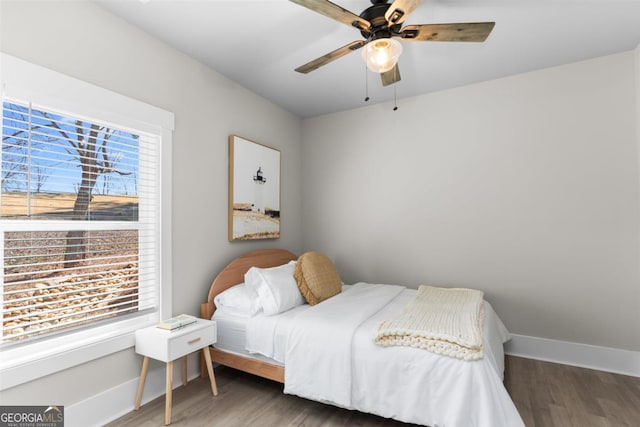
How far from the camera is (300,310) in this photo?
102 inches

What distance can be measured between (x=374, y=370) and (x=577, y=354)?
219 cm

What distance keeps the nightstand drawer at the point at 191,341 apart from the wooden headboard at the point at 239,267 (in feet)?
1.17

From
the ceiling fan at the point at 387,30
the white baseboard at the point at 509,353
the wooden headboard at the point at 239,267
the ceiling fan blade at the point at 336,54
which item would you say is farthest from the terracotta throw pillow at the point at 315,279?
the ceiling fan at the point at 387,30

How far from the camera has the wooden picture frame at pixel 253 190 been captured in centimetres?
313

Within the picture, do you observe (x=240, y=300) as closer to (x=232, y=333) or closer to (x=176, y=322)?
(x=232, y=333)

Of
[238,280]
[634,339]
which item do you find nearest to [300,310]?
[238,280]

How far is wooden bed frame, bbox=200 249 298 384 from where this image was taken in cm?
237

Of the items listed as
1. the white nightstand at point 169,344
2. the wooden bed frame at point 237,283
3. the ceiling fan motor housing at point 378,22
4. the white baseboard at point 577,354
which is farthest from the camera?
the white baseboard at point 577,354

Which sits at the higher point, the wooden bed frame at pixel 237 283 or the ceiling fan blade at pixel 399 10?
the ceiling fan blade at pixel 399 10

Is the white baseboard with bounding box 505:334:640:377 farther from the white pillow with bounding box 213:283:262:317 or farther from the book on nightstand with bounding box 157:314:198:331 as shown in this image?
the book on nightstand with bounding box 157:314:198:331

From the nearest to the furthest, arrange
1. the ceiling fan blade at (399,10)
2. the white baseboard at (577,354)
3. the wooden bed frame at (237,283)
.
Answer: the ceiling fan blade at (399,10) < the wooden bed frame at (237,283) < the white baseboard at (577,354)

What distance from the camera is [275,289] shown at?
8.51 ft

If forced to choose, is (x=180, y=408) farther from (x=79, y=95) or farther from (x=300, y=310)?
(x=79, y=95)

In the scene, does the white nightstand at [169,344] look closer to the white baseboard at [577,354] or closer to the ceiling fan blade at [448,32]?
the ceiling fan blade at [448,32]
